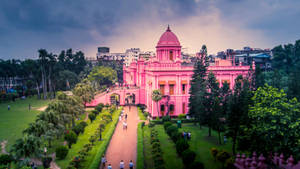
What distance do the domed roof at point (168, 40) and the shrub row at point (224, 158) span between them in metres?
23.7

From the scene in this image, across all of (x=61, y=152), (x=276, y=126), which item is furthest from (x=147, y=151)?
(x=276, y=126)

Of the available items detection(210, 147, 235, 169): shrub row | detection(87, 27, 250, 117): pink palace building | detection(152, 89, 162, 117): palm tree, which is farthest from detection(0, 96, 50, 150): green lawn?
detection(210, 147, 235, 169): shrub row

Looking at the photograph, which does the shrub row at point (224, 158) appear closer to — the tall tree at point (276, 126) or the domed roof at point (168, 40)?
the tall tree at point (276, 126)

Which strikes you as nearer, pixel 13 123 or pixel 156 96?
pixel 156 96

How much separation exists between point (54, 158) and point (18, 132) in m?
11.5

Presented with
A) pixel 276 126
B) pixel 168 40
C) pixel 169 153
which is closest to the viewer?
pixel 276 126

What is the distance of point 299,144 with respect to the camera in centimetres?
1457

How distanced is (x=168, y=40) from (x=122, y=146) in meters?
22.1

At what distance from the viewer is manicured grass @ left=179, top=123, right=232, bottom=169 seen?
757 inches

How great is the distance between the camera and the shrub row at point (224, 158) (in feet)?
53.9

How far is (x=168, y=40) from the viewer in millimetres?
Result: 39469

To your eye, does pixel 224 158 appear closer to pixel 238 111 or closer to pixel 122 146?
pixel 238 111

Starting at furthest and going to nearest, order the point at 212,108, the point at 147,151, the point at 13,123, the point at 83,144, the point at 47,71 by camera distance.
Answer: the point at 47,71 → the point at 13,123 → the point at 83,144 → the point at 212,108 → the point at 147,151

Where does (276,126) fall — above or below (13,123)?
above
